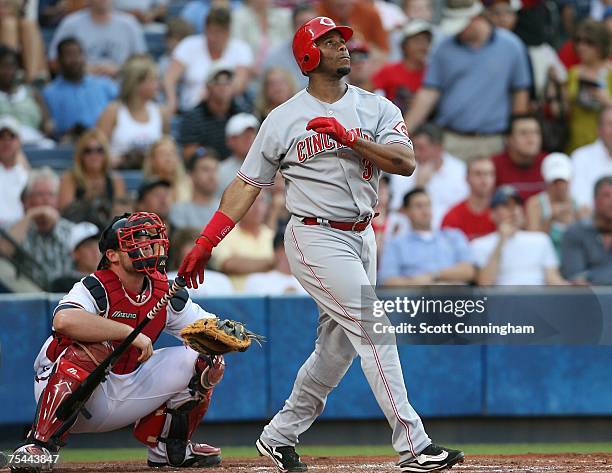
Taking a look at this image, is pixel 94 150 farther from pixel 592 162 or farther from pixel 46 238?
pixel 592 162

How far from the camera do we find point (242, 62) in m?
11.6

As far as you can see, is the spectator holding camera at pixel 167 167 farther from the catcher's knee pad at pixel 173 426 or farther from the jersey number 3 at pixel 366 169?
the jersey number 3 at pixel 366 169

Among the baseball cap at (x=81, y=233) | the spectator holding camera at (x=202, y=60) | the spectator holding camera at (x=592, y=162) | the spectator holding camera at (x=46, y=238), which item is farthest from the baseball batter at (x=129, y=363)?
the spectator holding camera at (x=202, y=60)

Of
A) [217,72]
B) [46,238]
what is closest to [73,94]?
[217,72]

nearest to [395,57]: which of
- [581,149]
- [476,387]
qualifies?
[581,149]

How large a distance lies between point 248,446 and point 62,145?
4.25 metres

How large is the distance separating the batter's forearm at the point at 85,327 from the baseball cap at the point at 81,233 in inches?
114

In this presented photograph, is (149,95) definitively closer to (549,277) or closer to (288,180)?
(549,277)

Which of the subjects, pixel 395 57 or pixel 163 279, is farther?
pixel 395 57

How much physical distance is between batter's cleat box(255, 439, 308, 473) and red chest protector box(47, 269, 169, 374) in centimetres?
79

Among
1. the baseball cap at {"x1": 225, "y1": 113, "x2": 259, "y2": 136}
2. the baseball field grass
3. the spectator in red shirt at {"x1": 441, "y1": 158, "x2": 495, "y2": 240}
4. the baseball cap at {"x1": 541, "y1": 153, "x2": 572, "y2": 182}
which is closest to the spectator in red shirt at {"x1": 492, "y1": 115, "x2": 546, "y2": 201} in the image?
the baseball cap at {"x1": 541, "y1": 153, "x2": 572, "y2": 182}

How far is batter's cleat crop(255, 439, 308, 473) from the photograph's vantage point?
584 centimetres

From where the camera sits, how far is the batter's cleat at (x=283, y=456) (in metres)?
5.84

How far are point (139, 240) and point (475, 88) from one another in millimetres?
5746
